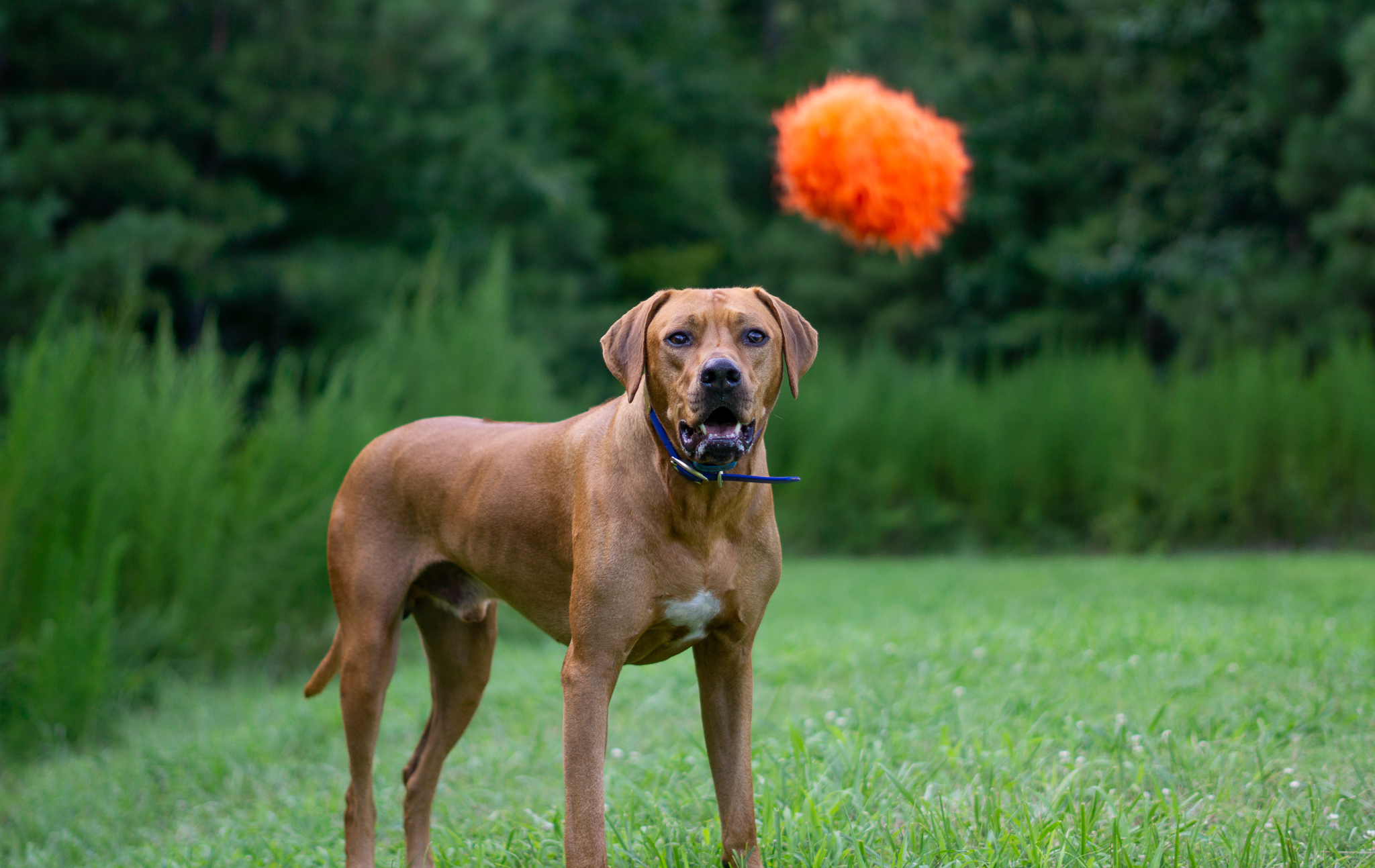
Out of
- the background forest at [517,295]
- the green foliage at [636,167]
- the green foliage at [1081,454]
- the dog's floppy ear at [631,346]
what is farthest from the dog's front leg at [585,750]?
the green foliage at [1081,454]

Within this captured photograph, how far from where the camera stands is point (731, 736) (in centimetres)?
321

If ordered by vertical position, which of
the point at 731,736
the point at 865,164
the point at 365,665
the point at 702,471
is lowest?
the point at 365,665

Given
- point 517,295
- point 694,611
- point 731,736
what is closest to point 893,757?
point 731,736

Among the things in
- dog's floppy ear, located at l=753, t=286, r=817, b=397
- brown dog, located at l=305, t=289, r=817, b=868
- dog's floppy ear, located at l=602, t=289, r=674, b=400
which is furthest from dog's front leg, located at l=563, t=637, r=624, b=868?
dog's floppy ear, located at l=753, t=286, r=817, b=397

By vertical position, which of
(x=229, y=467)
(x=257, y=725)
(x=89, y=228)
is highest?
(x=89, y=228)

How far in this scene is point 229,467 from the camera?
7949mm

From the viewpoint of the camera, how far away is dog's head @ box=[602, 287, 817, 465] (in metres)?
2.78

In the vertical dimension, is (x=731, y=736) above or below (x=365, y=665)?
above

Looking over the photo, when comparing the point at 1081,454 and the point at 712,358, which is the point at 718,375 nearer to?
the point at 712,358

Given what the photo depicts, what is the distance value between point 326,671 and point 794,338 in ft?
6.92

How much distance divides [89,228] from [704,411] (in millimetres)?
12184

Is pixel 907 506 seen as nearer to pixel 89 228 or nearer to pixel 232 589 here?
pixel 232 589

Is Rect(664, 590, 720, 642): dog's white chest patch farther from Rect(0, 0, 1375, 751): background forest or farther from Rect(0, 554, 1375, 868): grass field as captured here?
Rect(0, 0, 1375, 751): background forest

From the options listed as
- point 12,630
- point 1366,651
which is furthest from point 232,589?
point 1366,651
